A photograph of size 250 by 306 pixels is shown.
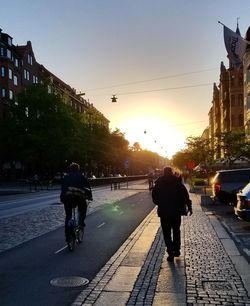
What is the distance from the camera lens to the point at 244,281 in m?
7.77

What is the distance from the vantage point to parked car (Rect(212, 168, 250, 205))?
74.2 feet

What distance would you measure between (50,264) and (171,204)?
2.52 m

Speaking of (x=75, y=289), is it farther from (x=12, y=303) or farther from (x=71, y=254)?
(x=71, y=254)

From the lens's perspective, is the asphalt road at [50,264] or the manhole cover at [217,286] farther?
the manhole cover at [217,286]

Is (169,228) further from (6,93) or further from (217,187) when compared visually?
(6,93)

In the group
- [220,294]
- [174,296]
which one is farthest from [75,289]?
[220,294]

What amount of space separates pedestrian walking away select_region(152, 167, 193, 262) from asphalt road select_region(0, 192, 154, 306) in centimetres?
136

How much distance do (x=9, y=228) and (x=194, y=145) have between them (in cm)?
4215

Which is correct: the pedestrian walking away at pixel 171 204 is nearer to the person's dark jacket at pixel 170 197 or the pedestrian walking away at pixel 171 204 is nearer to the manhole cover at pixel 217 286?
the person's dark jacket at pixel 170 197

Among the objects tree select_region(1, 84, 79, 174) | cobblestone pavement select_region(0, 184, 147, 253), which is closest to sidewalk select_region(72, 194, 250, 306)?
cobblestone pavement select_region(0, 184, 147, 253)

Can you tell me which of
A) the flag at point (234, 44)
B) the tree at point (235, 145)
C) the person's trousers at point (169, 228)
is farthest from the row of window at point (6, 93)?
the person's trousers at point (169, 228)

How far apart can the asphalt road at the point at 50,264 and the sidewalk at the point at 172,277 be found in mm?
332

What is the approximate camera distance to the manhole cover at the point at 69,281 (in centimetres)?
786

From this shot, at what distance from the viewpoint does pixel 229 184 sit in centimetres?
2283
